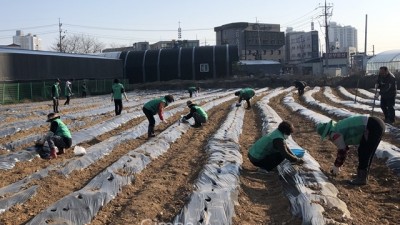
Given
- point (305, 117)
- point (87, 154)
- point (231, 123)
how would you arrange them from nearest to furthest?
1. point (87, 154)
2. point (231, 123)
3. point (305, 117)

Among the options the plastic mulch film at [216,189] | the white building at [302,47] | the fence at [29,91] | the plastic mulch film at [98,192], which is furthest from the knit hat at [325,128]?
the white building at [302,47]

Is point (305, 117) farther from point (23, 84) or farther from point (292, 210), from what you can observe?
point (23, 84)

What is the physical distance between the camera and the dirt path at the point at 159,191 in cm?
532

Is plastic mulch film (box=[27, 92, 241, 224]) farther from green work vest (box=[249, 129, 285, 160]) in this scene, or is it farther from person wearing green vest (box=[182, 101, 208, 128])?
person wearing green vest (box=[182, 101, 208, 128])

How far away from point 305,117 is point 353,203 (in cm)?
983

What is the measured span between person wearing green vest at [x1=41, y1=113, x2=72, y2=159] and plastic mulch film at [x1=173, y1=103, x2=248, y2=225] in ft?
9.98

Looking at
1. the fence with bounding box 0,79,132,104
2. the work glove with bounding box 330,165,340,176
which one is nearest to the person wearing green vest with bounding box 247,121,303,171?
the work glove with bounding box 330,165,340,176

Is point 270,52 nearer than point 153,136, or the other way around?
point 153,136

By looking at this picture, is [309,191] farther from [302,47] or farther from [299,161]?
[302,47]

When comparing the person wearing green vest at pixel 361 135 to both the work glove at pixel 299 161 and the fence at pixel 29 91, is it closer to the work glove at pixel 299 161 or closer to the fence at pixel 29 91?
the work glove at pixel 299 161

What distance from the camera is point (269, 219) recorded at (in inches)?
211

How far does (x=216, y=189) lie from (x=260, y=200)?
25.1 inches

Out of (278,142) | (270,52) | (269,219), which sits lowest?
(269,219)

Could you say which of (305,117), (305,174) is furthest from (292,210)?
(305,117)
